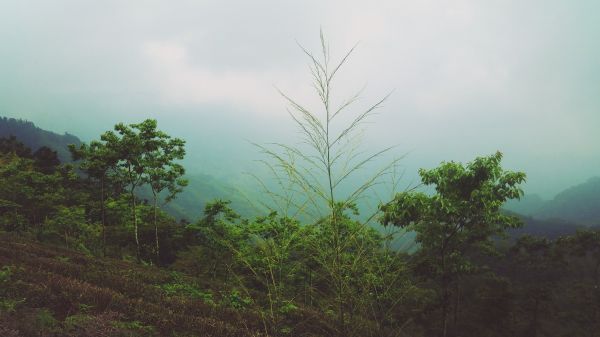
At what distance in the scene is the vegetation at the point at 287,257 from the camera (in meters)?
2.96

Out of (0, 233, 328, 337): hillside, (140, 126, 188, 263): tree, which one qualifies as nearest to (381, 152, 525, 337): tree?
(0, 233, 328, 337): hillside

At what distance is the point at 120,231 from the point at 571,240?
38587 mm

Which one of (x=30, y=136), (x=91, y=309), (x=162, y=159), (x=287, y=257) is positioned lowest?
(x=91, y=309)

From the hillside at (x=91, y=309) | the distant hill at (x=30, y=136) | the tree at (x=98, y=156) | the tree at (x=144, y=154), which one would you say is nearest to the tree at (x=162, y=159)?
the tree at (x=144, y=154)

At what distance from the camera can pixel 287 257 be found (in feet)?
12.2

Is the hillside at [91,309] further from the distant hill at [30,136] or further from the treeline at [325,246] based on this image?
the distant hill at [30,136]

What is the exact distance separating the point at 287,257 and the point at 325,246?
2.58ft

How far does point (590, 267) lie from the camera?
7469 cm

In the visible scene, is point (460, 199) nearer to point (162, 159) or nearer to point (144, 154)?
point (162, 159)

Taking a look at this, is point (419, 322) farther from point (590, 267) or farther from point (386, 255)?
point (590, 267)

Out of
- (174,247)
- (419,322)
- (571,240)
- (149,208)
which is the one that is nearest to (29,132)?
(174,247)

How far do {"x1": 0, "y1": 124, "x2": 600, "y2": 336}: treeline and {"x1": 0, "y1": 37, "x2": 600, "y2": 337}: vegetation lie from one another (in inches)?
1.9

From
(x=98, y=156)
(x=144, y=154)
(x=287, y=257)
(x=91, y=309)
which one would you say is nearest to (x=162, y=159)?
(x=144, y=154)

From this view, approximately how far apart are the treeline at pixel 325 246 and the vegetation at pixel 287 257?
5 cm
